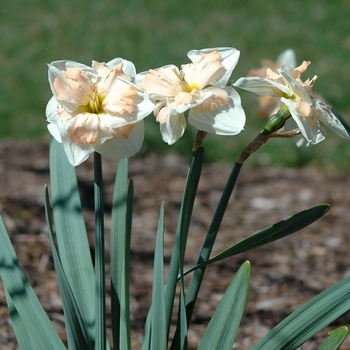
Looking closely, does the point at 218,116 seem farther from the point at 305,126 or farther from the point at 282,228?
the point at 282,228

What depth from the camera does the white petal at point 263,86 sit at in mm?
1103

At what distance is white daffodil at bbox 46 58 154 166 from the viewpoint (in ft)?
3.51

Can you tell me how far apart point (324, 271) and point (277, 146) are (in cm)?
164

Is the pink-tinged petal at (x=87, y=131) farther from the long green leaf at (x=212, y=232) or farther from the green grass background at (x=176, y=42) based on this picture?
the green grass background at (x=176, y=42)

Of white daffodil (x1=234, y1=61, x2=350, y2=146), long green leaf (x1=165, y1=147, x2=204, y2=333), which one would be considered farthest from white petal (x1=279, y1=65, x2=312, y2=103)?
long green leaf (x1=165, y1=147, x2=204, y2=333)

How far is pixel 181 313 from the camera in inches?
50.0

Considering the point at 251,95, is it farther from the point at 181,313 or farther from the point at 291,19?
the point at 181,313

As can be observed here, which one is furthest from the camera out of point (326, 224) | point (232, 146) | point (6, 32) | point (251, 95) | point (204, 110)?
point (6, 32)

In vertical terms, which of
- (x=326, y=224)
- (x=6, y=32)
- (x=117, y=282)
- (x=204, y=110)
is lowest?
(x=6, y=32)

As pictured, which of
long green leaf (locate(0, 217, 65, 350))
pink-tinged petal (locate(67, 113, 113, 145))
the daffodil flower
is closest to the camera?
pink-tinged petal (locate(67, 113, 113, 145))

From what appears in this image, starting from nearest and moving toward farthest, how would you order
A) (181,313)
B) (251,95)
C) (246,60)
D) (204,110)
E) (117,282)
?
(204,110) < (181,313) < (117,282) < (251,95) < (246,60)

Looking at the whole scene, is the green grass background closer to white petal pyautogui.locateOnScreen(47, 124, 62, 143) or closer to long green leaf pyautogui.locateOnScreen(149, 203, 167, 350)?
long green leaf pyautogui.locateOnScreen(149, 203, 167, 350)

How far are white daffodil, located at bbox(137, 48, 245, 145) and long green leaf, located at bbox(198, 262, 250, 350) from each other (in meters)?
0.29

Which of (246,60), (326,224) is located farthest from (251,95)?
(326,224)
